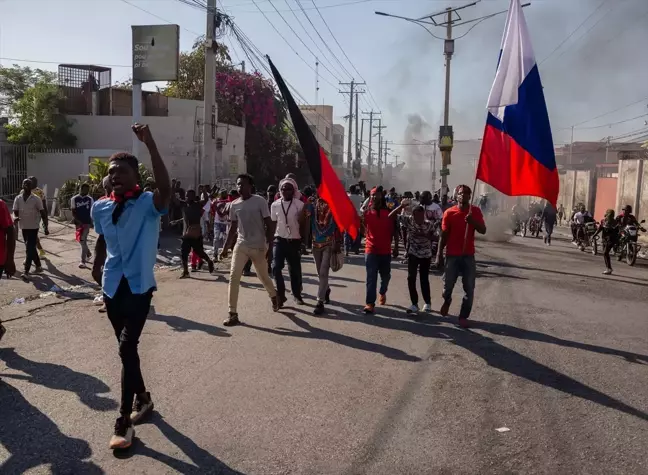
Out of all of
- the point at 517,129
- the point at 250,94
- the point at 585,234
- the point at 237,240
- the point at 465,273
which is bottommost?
the point at 585,234

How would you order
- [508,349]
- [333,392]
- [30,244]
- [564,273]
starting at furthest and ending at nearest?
[564,273] < [30,244] < [508,349] < [333,392]

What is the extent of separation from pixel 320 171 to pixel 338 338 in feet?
7.01

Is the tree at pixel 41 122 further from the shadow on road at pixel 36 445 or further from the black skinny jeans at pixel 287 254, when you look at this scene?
the shadow on road at pixel 36 445

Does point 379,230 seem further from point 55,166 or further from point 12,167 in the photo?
point 12,167

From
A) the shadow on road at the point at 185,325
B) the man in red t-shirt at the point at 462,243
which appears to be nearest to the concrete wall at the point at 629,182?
the man in red t-shirt at the point at 462,243

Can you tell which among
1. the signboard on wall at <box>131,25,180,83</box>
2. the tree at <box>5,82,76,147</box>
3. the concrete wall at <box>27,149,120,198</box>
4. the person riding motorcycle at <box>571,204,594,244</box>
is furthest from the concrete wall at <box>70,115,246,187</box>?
the person riding motorcycle at <box>571,204,594,244</box>

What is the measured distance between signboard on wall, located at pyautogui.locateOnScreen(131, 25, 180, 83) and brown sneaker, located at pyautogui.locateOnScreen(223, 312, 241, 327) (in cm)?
1231

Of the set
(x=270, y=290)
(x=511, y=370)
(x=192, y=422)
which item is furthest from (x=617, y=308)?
(x=192, y=422)

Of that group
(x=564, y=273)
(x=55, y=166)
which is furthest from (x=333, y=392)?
(x=55, y=166)

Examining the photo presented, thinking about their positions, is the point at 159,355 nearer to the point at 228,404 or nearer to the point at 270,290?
the point at 228,404

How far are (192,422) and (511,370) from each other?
3.05m

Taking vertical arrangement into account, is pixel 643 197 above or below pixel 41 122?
below

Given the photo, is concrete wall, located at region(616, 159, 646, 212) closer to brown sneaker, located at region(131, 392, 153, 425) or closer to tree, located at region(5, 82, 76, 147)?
tree, located at region(5, 82, 76, 147)

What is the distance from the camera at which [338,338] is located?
272 inches
